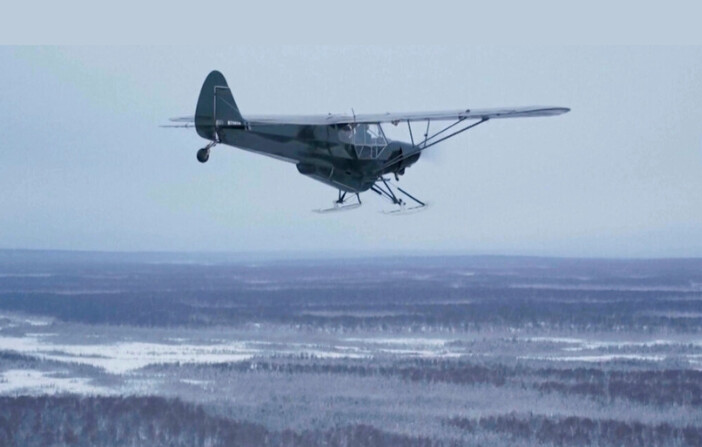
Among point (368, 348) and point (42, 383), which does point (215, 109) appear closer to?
point (42, 383)

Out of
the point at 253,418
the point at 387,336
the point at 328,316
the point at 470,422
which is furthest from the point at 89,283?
the point at 470,422

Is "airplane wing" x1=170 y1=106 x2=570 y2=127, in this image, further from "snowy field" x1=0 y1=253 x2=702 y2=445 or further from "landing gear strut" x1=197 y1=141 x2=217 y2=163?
"snowy field" x1=0 y1=253 x2=702 y2=445

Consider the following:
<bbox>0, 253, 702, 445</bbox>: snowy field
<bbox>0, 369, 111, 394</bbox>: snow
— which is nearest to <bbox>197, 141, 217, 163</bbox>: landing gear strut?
<bbox>0, 253, 702, 445</bbox>: snowy field

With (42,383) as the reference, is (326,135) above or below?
above

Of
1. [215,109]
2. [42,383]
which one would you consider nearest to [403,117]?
[215,109]

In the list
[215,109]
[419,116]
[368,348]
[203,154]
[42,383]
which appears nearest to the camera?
[203,154]

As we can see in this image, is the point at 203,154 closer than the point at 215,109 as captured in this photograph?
Yes

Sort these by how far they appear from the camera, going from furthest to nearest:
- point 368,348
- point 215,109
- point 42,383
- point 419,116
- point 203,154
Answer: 1. point 368,348
2. point 42,383
3. point 419,116
4. point 215,109
5. point 203,154

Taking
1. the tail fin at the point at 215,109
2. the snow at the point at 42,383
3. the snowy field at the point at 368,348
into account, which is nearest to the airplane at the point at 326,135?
the tail fin at the point at 215,109
